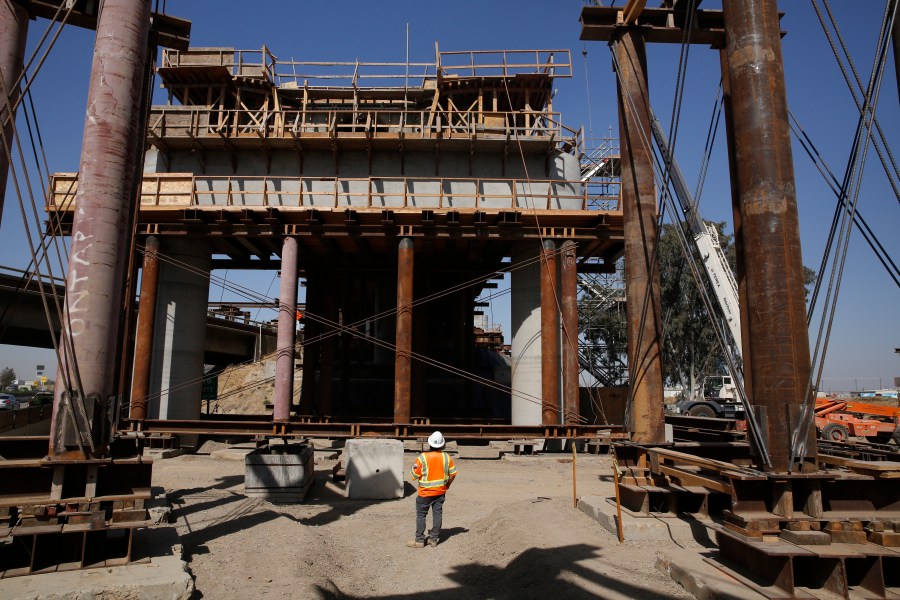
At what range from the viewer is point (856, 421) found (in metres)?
22.0

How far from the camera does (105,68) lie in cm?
692

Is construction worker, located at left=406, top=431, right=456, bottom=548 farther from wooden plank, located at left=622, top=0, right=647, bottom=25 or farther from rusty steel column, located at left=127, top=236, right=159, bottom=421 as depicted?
rusty steel column, located at left=127, top=236, right=159, bottom=421

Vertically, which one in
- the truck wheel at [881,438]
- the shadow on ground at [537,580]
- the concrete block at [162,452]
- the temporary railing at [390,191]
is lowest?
the shadow on ground at [537,580]

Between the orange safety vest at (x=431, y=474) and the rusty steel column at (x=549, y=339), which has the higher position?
the rusty steel column at (x=549, y=339)

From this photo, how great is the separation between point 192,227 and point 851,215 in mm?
19088

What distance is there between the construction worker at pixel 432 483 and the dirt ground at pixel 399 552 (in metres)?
0.24

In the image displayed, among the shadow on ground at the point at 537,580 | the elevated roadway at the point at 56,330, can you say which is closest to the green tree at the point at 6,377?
the elevated roadway at the point at 56,330

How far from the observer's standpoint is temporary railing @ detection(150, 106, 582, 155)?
22531 mm

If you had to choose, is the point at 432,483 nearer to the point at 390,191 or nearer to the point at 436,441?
the point at 436,441

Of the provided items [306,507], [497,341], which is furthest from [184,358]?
[497,341]

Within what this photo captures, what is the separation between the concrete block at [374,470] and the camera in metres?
12.5

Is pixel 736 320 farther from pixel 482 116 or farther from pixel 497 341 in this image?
pixel 497 341

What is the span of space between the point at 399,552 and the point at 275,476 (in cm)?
439

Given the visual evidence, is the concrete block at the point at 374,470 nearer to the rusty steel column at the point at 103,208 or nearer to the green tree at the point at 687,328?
the rusty steel column at the point at 103,208
